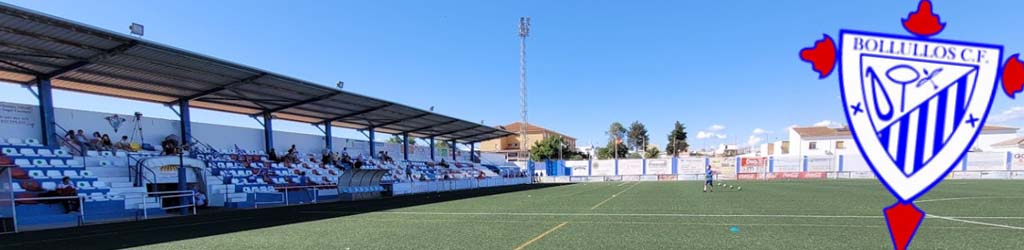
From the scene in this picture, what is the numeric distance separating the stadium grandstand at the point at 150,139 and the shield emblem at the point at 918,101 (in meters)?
16.3

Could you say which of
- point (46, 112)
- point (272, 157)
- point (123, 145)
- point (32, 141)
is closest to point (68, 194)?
point (32, 141)

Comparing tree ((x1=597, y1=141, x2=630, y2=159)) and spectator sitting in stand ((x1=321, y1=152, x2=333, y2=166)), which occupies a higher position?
tree ((x1=597, y1=141, x2=630, y2=159))

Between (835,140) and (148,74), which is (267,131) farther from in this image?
(835,140)

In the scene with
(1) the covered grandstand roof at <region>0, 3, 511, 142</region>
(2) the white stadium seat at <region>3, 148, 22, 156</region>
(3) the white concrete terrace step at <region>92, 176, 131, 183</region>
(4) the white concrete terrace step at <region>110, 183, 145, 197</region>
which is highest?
(1) the covered grandstand roof at <region>0, 3, 511, 142</region>

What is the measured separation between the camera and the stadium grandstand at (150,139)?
13477 mm

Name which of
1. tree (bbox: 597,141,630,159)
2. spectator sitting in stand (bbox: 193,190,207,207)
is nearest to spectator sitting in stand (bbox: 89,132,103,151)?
spectator sitting in stand (bbox: 193,190,207,207)

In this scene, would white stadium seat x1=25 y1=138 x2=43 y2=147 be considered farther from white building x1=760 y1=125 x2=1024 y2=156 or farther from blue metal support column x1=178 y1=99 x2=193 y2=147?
white building x1=760 y1=125 x2=1024 y2=156

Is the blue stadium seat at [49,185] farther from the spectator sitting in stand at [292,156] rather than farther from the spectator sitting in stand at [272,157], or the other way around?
the spectator sitting in stand at [292,156]

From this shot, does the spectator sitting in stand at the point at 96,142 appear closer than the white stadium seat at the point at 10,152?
No

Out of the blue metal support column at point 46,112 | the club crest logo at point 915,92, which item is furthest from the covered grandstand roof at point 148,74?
the club crest logo at point 915,92

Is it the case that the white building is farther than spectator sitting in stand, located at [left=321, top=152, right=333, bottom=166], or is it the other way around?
the white building

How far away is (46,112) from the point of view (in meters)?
16.9

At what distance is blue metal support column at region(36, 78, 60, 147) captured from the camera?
16734 mm

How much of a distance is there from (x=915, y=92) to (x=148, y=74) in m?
22.0
